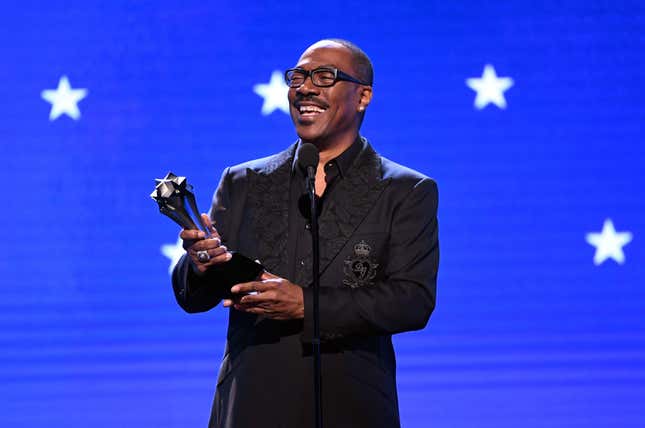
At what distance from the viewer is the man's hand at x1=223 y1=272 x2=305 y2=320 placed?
70.4 inches

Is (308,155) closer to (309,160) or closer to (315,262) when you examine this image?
(309,160)

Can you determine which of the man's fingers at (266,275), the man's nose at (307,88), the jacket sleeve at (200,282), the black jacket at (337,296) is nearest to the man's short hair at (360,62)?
the man's nose at (307,88)

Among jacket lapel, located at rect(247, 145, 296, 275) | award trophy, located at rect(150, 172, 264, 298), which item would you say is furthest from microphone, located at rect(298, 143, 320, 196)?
jacket lapel, located at rect(247, 145, 296, 275)

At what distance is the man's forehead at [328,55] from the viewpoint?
2148mm

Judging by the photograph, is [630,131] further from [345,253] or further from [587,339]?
[345,253]

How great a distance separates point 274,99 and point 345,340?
4.50 ft

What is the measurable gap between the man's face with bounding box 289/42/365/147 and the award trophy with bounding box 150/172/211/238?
47 cm

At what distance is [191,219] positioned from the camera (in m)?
1.74


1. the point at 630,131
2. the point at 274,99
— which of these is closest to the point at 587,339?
the point at 630,131

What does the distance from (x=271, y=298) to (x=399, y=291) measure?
282 millimetres

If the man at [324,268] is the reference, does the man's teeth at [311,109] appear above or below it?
above

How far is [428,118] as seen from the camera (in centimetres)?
317

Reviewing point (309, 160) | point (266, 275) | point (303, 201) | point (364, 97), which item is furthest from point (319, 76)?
point (266, 275)

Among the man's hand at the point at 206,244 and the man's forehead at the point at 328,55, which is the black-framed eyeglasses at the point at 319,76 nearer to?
the man's forehead at the point at 328,55
